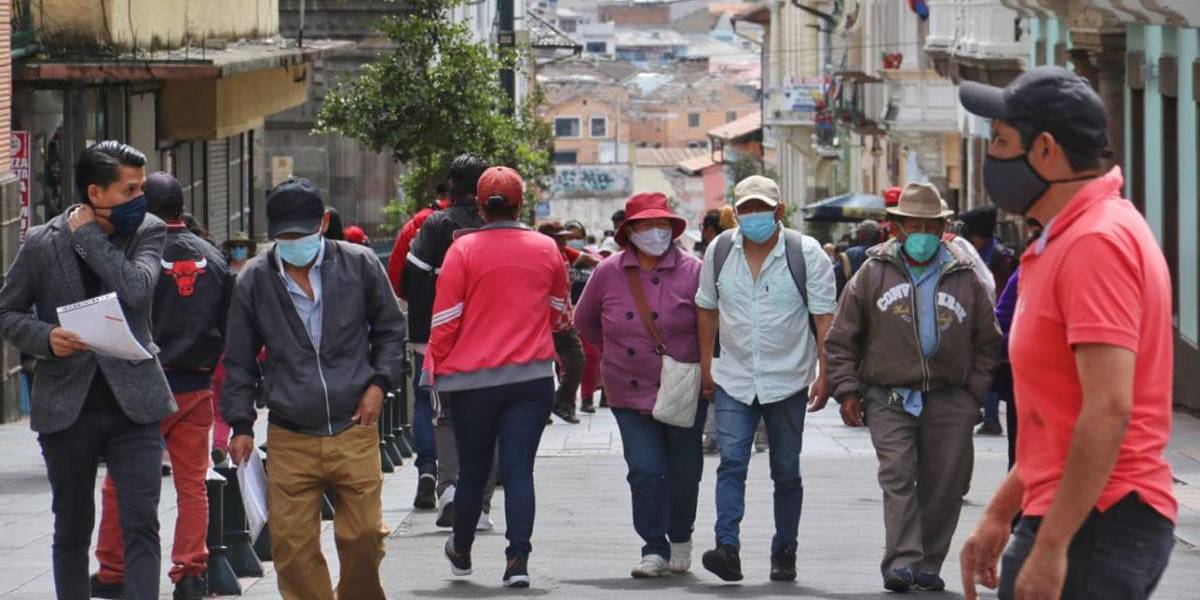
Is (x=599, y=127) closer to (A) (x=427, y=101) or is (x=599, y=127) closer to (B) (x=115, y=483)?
(A) (x=427, y=101)

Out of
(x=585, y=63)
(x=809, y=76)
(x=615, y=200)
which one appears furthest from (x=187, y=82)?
(x=585, y=63)

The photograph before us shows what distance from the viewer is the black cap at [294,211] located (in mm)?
8703

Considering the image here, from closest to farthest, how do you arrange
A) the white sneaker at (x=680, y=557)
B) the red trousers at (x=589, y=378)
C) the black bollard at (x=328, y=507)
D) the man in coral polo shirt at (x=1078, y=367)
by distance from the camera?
the man in coral polo shirt at (x=1078, y=367)
the white sneaker at (x=680, y=557)
the black bollard at (x=328, y=507)
the red trousers at (x=589, y=378)

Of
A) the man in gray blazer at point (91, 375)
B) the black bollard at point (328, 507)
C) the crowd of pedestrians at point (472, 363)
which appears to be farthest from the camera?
the black bollard at point (328, 507)

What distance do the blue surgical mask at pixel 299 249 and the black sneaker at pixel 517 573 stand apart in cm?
221

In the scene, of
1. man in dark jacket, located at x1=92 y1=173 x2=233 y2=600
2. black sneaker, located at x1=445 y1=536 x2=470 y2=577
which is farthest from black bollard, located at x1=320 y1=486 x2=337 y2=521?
man in dark jacket, located at x1=92 y1=173 x2=233 y2=600

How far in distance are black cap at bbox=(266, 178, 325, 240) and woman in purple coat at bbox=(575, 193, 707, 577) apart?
2.36 m

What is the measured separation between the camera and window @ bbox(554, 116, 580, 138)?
153 m

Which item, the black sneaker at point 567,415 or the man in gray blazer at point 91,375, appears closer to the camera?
the man in gray blazer at point 91,375

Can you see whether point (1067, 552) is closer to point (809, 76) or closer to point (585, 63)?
point (809, 76)

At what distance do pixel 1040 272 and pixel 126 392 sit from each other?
4315mm

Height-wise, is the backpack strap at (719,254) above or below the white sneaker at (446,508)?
above

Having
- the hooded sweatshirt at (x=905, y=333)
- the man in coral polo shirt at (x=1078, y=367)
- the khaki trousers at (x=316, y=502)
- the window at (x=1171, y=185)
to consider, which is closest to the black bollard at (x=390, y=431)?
the hooded sweatshirt at (x=905, y=333)

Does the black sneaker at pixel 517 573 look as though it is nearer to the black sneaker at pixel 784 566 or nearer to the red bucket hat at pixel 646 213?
the black sneaker at pixel 784 566
